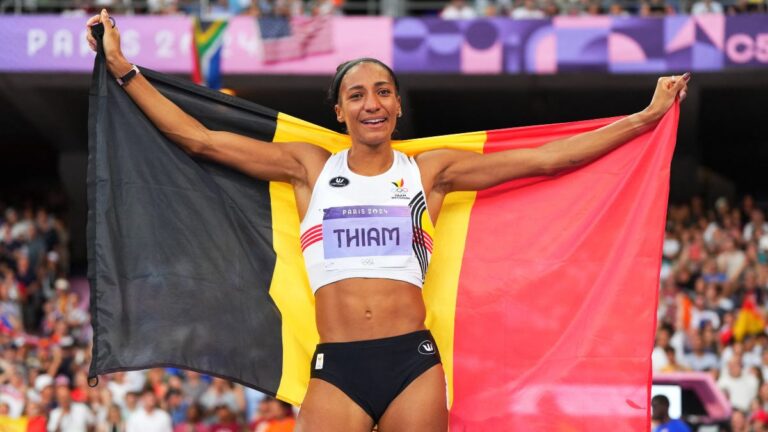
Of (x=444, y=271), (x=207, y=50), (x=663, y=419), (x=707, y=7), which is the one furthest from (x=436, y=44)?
(x=444, y=271)

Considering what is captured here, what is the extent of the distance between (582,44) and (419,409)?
1365cm

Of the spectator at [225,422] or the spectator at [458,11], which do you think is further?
the spectator at [458,11]

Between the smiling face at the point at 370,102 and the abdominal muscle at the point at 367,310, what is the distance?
2.48ft

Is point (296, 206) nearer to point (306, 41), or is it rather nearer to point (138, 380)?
point (138, 380)

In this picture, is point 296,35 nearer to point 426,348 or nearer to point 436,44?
point 436,44

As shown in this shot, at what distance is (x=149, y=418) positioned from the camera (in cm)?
1401

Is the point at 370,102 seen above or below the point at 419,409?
above

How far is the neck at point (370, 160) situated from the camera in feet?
22.1

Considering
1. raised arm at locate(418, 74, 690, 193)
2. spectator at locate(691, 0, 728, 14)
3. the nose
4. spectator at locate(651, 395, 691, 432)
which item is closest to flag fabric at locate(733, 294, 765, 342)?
spectator at locate(651, 395, 691, 432)

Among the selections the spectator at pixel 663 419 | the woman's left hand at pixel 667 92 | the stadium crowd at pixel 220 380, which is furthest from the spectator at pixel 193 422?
the woman's left hand at pixel 667 92

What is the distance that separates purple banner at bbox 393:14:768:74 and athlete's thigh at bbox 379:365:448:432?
13423mm

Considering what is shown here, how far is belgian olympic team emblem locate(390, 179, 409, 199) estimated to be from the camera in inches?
263

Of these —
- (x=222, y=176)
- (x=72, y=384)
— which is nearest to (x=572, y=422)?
(x=222, y=176)

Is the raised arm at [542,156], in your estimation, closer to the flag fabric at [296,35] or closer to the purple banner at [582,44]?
the purple banner at [582,44]
